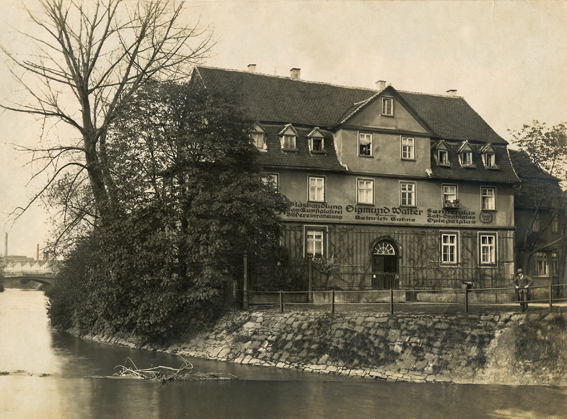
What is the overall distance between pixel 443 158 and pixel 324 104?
6712mm

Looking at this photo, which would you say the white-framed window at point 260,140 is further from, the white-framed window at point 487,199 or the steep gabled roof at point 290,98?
the white-framed window at point 487,199

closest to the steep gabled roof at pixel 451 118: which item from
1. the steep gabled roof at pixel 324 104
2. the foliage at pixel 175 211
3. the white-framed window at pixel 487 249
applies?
the steep gabled roof at pixel 324 104

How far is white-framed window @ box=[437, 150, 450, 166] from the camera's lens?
30.5m

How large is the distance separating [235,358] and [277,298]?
4264 millimetres

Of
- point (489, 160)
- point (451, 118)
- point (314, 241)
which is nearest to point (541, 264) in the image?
point (489, 160)

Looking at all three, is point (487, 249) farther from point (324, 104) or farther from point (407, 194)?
point (324, 104)

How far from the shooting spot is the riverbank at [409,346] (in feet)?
45.4

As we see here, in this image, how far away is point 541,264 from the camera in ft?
111

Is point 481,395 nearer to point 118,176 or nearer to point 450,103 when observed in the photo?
point 118,176

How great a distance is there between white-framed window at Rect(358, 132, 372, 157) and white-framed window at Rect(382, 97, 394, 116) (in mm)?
1393

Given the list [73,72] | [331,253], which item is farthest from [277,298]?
[73,72]

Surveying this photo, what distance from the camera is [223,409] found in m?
11.9

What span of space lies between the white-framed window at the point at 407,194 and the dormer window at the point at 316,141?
4463 mm

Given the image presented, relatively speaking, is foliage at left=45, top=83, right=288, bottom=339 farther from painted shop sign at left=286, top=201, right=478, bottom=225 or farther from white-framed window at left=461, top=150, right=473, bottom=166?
white-framed window at left=461, top=150, right=473, bottom=166
